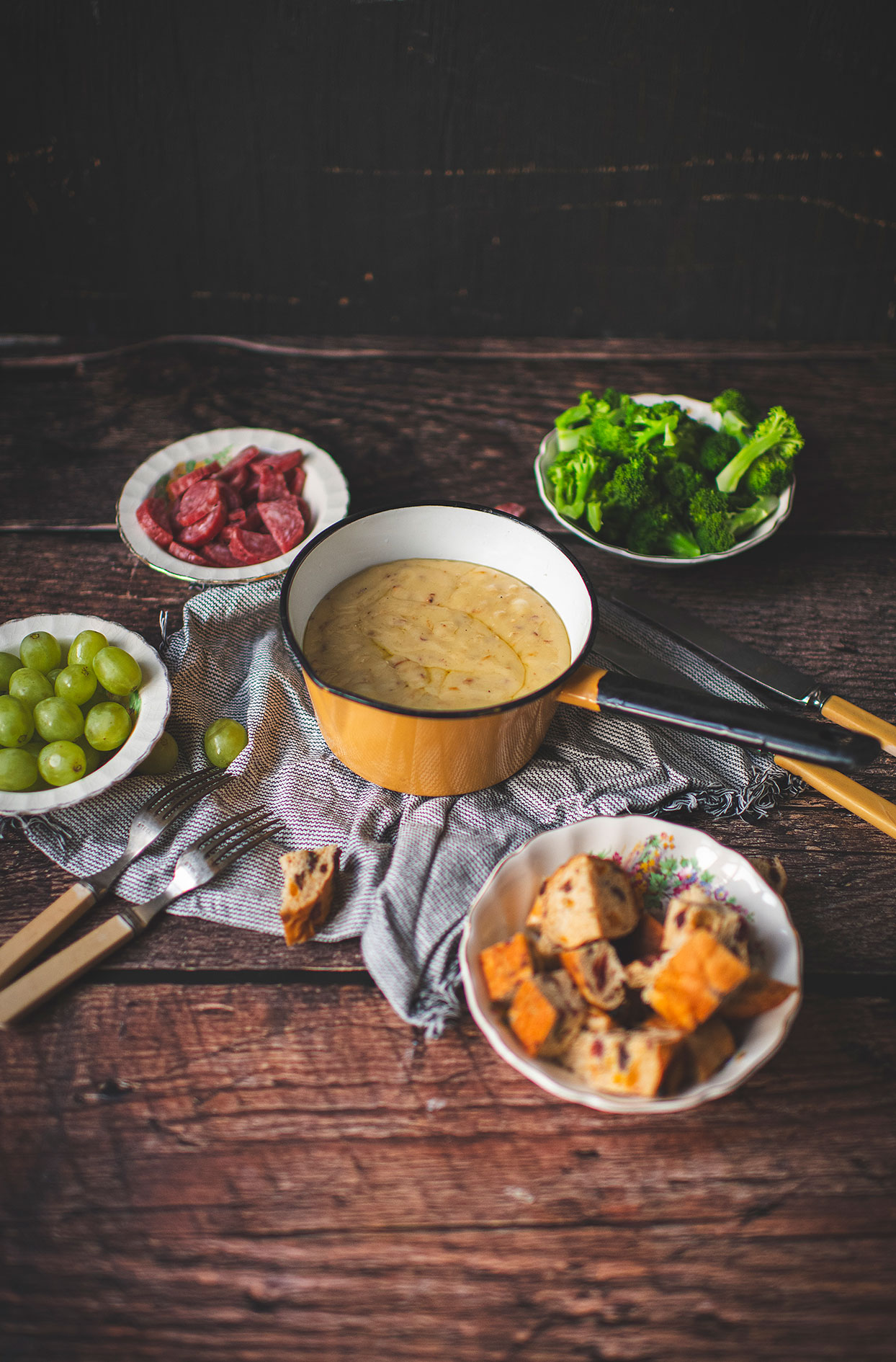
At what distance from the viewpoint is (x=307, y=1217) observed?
962 millimetres

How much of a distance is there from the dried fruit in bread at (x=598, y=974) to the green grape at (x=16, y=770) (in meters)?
0.76

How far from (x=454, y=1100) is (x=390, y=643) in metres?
0.62

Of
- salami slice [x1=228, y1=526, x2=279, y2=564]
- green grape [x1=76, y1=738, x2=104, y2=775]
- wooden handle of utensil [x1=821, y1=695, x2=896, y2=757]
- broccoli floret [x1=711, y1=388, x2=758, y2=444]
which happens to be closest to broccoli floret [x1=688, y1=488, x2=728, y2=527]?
broccoli floret [x1=711, y1=388, x2=758, y2=444]

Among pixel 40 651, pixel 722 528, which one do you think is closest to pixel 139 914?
pixel 40 651

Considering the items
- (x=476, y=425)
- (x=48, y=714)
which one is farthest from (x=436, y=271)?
(x=48, y=714)

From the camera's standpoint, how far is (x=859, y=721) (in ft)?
4.50

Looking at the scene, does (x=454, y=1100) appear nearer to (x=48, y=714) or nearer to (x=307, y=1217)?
(x=307, y=1217)

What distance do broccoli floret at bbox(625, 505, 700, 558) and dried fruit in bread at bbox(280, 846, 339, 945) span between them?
32.8 inches

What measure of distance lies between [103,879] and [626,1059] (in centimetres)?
71

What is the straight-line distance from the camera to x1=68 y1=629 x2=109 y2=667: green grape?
1.34 metres

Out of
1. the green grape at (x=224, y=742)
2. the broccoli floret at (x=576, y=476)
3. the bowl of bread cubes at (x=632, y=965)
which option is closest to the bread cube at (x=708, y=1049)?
the bowl of bread cubes at (x=632, y=965)

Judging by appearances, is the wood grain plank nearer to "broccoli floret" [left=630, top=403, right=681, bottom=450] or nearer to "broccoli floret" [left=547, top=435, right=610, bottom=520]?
"broccoli floret" [left=547, top=435, right=610, bottom=520]

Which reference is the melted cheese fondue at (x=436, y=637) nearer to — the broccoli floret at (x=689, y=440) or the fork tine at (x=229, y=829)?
the fork tine at (x=229, y=829)

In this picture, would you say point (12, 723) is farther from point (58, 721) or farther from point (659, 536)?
point (659, 536)
